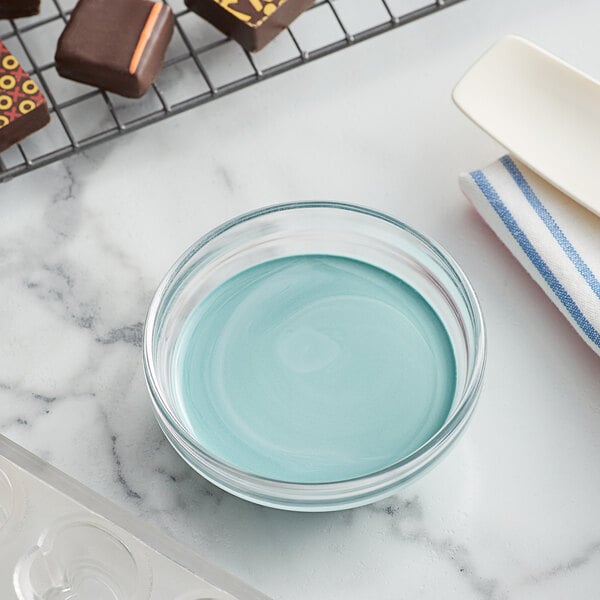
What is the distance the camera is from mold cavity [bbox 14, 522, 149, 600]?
2.54 feet

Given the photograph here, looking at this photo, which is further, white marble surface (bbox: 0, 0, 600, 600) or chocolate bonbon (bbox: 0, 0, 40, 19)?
chocolate bonbon (bbox: 0, 0, 40, 19)

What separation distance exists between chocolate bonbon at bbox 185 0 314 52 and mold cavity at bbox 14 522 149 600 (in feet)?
1.41

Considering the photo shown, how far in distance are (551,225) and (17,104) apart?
43 centimetres

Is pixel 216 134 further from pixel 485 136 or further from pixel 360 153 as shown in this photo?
pixel 485 136

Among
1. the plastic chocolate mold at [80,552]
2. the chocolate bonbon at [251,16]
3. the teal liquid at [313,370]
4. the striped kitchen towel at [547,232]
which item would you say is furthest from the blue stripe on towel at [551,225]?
the plastic chocolate mold at [80,552]

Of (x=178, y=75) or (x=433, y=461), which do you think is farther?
(x=178, y=75)

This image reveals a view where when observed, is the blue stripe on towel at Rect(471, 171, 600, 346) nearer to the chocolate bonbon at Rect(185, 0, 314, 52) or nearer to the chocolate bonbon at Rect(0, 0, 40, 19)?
the chocolate bonbon at Rect(185, 0, 314, 52)

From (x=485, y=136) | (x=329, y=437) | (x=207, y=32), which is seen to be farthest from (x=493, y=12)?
(x=329, y=437)

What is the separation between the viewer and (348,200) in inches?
38.8

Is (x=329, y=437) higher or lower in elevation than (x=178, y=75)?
lower

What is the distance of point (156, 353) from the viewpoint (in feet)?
2.80

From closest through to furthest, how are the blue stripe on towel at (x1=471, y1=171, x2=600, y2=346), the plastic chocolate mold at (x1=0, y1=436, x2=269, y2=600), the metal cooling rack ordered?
the plastic chocolate mold at (x1=0, y1=436, x2=269, y2=600) → the blue stripe on towel at (x1=471, y1=171, x2=600, y2=346) → the metal cooling rack

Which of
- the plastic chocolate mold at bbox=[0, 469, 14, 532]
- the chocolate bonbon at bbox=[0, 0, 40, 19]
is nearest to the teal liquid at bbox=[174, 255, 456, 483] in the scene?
the plastic chocolate mold at bbox=[0, 469, 14, 532]

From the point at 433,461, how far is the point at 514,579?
0.37 feet
